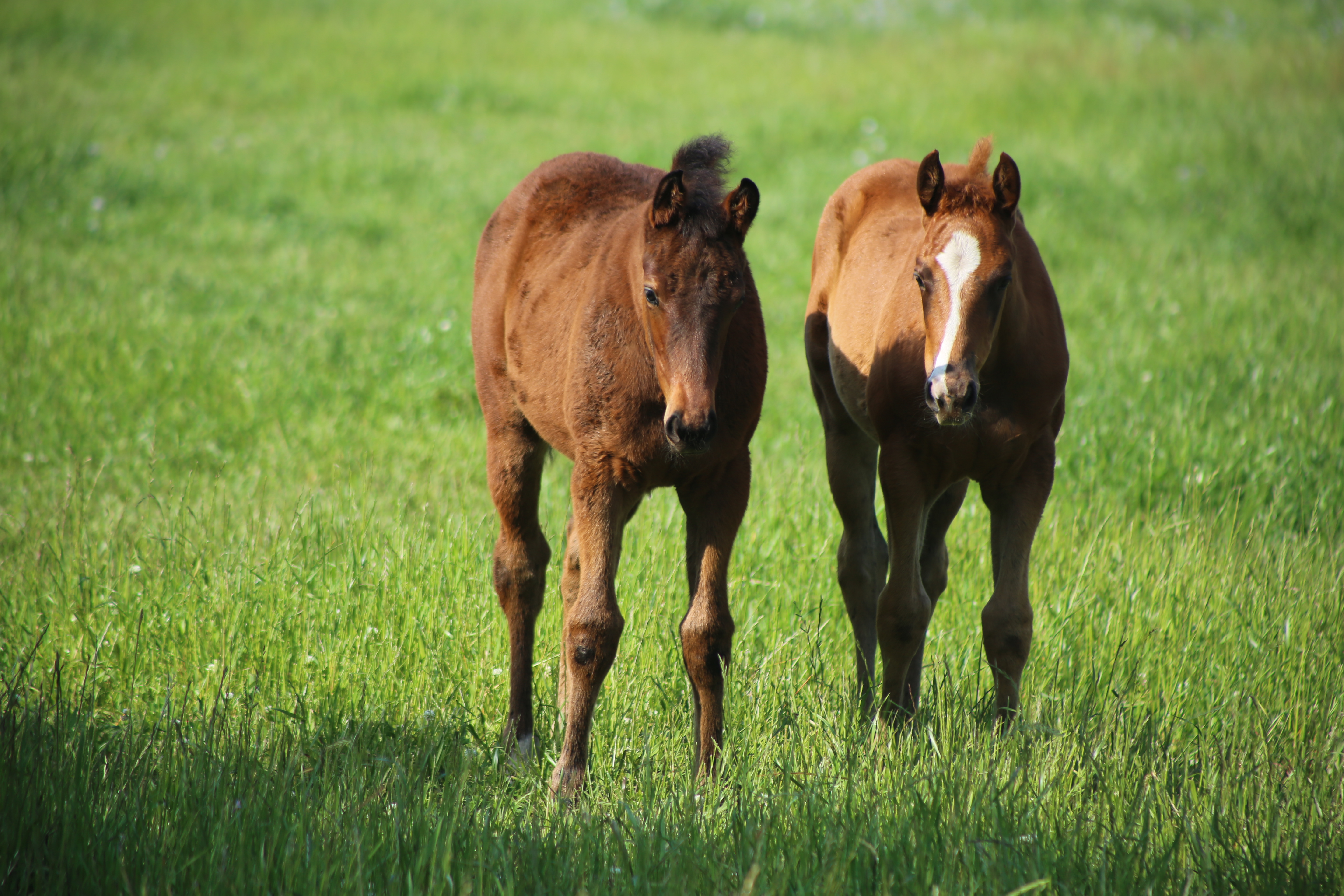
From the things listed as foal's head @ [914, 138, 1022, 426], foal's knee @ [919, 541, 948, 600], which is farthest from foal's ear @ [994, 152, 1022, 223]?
foal's knee @ [919, 541, 948, 600]

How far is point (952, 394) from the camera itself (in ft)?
9.91

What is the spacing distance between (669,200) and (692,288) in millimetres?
288

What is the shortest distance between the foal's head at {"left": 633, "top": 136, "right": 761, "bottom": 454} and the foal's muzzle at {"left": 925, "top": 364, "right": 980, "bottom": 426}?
61cm

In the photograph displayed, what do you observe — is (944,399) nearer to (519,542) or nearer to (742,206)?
(742,206)

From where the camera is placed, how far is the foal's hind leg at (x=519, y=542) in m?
3.99

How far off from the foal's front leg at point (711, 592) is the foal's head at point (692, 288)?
14.1 inches

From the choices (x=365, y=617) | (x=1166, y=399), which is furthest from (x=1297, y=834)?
(x=1166, y=399)

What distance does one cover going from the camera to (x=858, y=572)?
4.28m

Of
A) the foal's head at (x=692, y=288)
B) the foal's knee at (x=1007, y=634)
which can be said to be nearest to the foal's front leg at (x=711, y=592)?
the foal's head at (x=692, y=288)

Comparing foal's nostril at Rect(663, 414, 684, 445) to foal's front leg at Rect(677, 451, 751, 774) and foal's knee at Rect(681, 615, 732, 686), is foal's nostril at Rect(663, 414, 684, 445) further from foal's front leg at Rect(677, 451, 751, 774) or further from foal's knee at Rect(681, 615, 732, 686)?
foal's knee at Rect(681, 615, 732, 686)

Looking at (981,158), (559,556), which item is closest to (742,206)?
(981,158)

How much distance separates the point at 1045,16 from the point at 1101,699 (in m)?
22.3

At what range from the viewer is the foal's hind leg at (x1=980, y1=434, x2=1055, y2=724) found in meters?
3.57

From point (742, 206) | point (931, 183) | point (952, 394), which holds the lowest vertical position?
point (952, 394)
